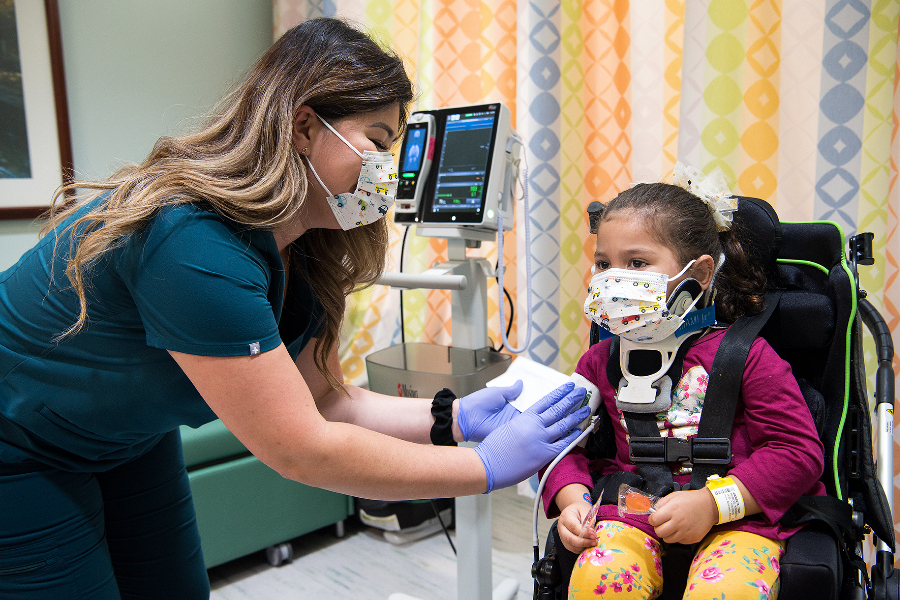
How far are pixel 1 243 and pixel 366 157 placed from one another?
201cm

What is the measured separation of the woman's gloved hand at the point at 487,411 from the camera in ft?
4.32

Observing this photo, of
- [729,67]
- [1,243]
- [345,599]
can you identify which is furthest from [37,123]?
[729,67]

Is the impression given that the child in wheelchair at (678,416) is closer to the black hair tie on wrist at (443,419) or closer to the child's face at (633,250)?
the child's face at (633,250)

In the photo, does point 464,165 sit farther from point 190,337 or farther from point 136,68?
point 136,68

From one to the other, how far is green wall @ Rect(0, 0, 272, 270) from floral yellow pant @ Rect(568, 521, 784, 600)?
7.41 feet

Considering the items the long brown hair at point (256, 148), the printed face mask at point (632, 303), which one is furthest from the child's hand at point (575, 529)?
the long brown hair at point (256, 148)

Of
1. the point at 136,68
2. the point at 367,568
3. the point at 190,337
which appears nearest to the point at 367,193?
the point at 190,337

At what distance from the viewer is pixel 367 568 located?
215 cm

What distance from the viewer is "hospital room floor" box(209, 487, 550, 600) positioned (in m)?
2.01

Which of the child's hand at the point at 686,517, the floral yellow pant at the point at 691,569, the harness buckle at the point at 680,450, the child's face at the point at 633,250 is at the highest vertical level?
the child's face at the point at 633,250

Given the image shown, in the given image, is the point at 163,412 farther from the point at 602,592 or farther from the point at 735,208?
the point at 735,208

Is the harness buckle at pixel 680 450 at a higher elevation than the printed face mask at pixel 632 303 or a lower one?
lower

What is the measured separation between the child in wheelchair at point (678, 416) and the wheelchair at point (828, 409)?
0.11ft

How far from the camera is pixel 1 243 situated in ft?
7.91
